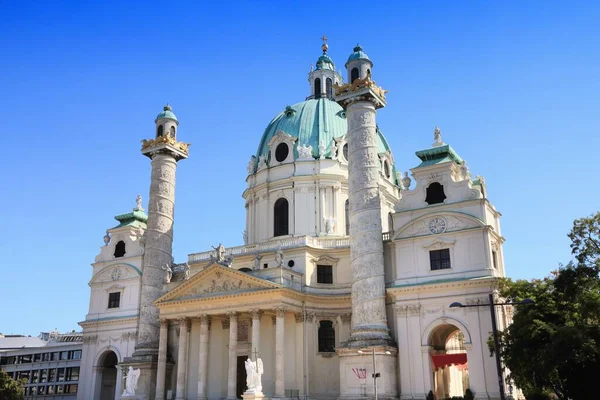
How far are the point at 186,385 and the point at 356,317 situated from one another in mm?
14379

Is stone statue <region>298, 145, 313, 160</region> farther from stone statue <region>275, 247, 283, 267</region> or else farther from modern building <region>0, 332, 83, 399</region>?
modern building <region>0, 332, 83, 399</region>

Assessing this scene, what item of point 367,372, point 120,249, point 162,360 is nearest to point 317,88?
point 120,249

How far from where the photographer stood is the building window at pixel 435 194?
41.9m

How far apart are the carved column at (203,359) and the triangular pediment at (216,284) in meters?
2.01

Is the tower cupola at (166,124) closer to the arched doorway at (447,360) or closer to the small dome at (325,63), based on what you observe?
the small dome at (325,63)

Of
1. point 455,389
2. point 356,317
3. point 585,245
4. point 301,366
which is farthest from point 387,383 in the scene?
point 585,245

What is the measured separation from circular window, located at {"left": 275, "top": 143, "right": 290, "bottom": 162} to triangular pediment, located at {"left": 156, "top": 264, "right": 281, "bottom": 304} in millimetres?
13669

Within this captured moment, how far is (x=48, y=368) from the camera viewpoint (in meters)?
71.2

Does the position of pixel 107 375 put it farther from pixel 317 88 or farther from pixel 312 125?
pixel 317 88

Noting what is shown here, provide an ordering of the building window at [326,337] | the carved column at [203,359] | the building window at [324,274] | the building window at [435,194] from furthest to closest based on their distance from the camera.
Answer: the building window at [324,274] → the building window at [326,337] → the carved column at [203,359] → the building window at [435,194]

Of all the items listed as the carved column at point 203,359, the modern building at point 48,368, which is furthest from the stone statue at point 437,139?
the modern building at point 48,368

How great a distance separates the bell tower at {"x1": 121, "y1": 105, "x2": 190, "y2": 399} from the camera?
158ft

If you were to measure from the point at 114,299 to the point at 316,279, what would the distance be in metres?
19.6

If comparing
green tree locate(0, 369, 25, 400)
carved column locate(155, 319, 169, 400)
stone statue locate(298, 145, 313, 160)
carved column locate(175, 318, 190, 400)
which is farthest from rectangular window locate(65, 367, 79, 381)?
stone statue locate(298, 145, 313, 160)
